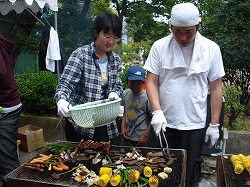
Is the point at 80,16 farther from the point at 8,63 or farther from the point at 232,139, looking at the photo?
the point at 232,139

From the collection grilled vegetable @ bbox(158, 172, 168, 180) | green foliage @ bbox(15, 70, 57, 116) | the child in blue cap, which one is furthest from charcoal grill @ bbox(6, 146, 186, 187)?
green foliage @ bbox(15, 70, 57, 116)

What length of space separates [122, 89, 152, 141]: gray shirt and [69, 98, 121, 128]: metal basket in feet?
4.14

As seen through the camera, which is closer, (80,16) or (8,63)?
(8,63)

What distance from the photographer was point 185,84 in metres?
2.40

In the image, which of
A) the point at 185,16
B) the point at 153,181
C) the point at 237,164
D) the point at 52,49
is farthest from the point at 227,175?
the point at 52,49

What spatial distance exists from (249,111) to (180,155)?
3.72 metres

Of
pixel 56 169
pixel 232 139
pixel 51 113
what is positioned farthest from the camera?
pixel 51 113

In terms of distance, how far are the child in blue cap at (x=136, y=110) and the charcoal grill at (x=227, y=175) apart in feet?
3.64

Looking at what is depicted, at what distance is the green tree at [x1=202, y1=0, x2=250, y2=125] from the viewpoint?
469 cm

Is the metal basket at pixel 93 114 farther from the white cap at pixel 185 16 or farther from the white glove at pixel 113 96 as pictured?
the white cap at pixel 185 16

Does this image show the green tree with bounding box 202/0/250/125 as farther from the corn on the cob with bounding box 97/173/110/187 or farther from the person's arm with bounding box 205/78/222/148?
the corn on the cob with bounding box 97/173/110/187

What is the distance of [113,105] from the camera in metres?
2.09

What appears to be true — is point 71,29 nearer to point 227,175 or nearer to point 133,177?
point 133,177

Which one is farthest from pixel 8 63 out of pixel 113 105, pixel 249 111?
pixel 249 111
